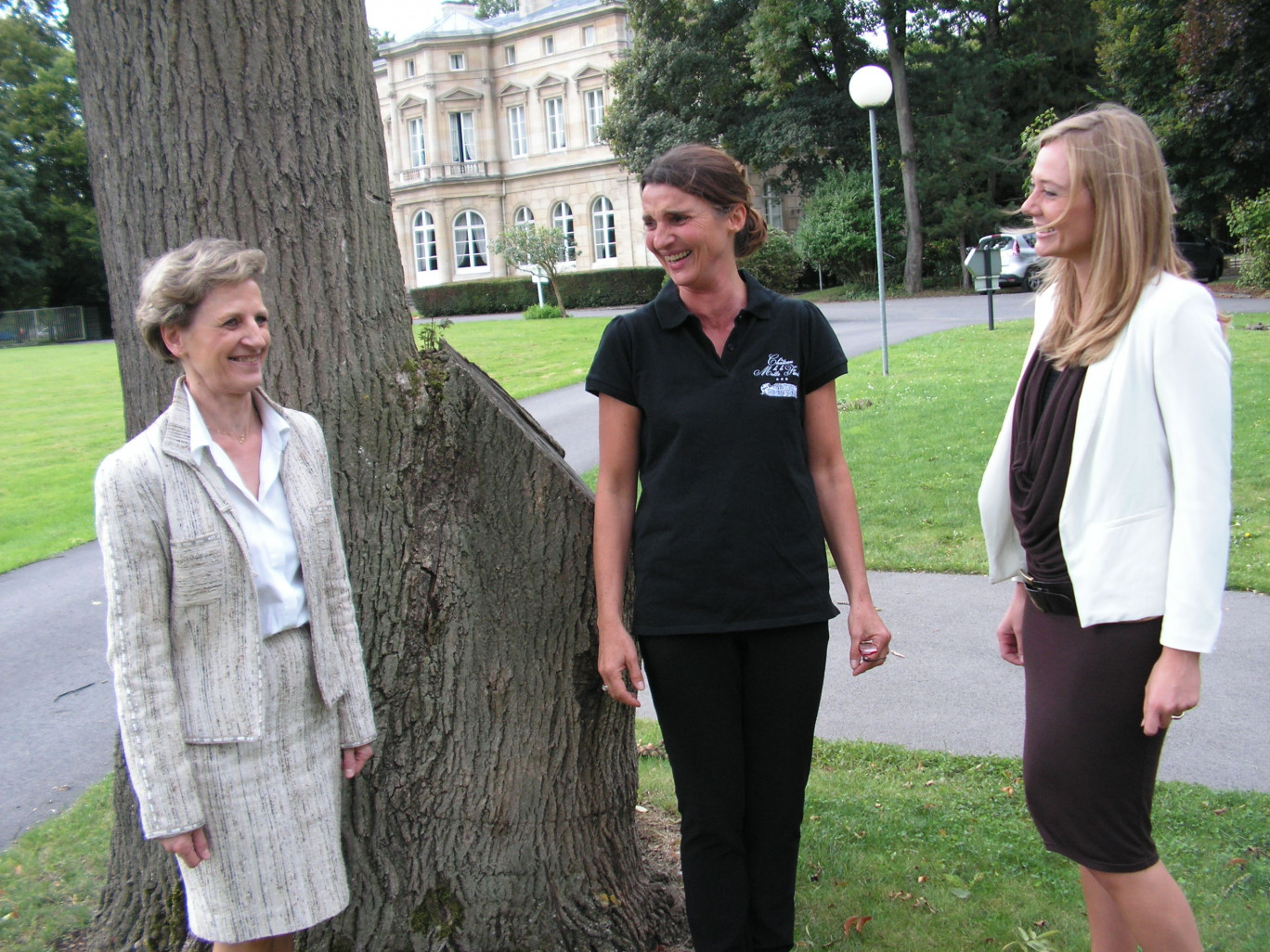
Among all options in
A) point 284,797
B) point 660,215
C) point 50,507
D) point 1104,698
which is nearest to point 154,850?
point 284,797

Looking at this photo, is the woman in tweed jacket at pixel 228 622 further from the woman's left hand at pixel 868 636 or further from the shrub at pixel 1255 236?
the shrub at pixel 1255 236

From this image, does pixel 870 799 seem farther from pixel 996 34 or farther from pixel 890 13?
pixel 996 34

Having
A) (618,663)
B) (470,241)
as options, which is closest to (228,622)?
(618,663)

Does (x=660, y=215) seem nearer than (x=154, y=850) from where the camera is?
Yes

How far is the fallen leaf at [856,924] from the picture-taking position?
3266 millimetres

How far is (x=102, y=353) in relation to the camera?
111ft

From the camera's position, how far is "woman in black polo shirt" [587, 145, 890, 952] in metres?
2.57

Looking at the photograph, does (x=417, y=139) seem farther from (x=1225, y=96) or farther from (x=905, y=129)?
(x=1225, y=96)

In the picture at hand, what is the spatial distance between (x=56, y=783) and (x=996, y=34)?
38.2 m

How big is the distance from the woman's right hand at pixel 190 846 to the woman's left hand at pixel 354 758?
1.20 feet

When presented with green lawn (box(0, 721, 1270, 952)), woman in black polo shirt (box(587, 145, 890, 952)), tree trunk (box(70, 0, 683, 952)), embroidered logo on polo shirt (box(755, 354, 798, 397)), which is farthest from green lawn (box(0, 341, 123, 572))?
embroidered logo on polo shirt (box(755, 354, 798, 397))

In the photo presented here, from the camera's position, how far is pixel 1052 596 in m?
2.43

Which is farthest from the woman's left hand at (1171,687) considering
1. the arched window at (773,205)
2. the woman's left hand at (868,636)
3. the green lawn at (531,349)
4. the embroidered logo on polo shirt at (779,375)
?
the arched window at (773,205)

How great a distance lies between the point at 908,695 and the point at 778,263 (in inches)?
1140
